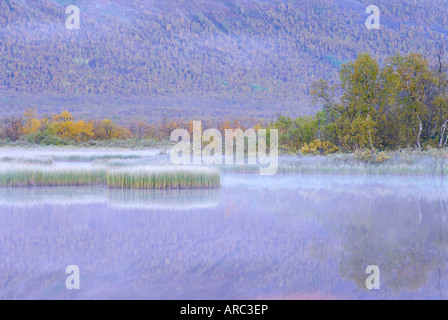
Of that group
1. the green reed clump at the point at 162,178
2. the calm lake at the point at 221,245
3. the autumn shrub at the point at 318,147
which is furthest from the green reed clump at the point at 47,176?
the autumn shrub at the point at 318,147

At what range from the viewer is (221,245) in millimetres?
8508

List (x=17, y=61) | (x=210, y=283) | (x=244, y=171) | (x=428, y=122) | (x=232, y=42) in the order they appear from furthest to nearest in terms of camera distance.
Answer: (x=232, y=42)
(x=17, y=61)
(x=428, y=122)
(x=244, y=171)
(x=210, y=283)

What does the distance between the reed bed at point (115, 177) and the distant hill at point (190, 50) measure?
191 ft

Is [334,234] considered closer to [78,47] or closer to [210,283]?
[210,283]

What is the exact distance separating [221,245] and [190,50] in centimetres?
9238

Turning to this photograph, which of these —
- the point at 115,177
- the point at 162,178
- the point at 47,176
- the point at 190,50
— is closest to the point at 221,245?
the point at 162,178

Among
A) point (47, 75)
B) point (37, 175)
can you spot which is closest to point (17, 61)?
point (47, 75)

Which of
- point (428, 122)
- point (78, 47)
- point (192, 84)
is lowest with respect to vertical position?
point (428, 122)

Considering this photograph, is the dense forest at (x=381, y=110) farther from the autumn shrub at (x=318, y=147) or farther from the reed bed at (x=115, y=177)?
the reed bed at (x=115, y=177)

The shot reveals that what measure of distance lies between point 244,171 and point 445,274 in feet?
53.6

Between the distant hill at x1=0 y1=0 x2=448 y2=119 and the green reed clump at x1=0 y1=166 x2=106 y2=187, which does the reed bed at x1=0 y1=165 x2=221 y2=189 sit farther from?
the distant hill at x1=0 y1=0 x2=448 y2=119

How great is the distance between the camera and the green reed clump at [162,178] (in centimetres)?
1577

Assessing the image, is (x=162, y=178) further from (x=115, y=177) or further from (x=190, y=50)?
(x=190, y=50)
